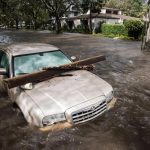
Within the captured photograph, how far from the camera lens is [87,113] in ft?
18.0

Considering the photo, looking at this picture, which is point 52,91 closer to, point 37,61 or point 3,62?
point 37,61

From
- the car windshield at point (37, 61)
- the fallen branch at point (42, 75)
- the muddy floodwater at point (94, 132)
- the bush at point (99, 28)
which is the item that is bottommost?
the bush at point (99, 28)

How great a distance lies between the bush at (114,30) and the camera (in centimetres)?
3781

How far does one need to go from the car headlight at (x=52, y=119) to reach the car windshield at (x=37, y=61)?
75.2 inches

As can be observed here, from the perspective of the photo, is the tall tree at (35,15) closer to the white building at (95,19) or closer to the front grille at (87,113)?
the white building at (95,19)

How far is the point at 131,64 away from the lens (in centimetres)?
1487

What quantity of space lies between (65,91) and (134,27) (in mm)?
29105

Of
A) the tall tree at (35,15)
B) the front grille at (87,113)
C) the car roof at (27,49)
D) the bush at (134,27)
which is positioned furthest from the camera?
the tall tree at (35,15)

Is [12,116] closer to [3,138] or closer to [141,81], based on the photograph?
[3,138]

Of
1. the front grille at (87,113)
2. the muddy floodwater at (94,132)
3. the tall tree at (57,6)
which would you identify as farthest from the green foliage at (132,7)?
the front grille at (87,113)

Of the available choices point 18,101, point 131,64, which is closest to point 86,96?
point 18,101

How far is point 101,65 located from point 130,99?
19.4 ft

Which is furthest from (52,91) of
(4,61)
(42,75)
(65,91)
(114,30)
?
(114,30)

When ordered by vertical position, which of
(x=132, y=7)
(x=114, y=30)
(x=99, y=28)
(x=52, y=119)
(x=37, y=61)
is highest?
(x=132, y=7)
